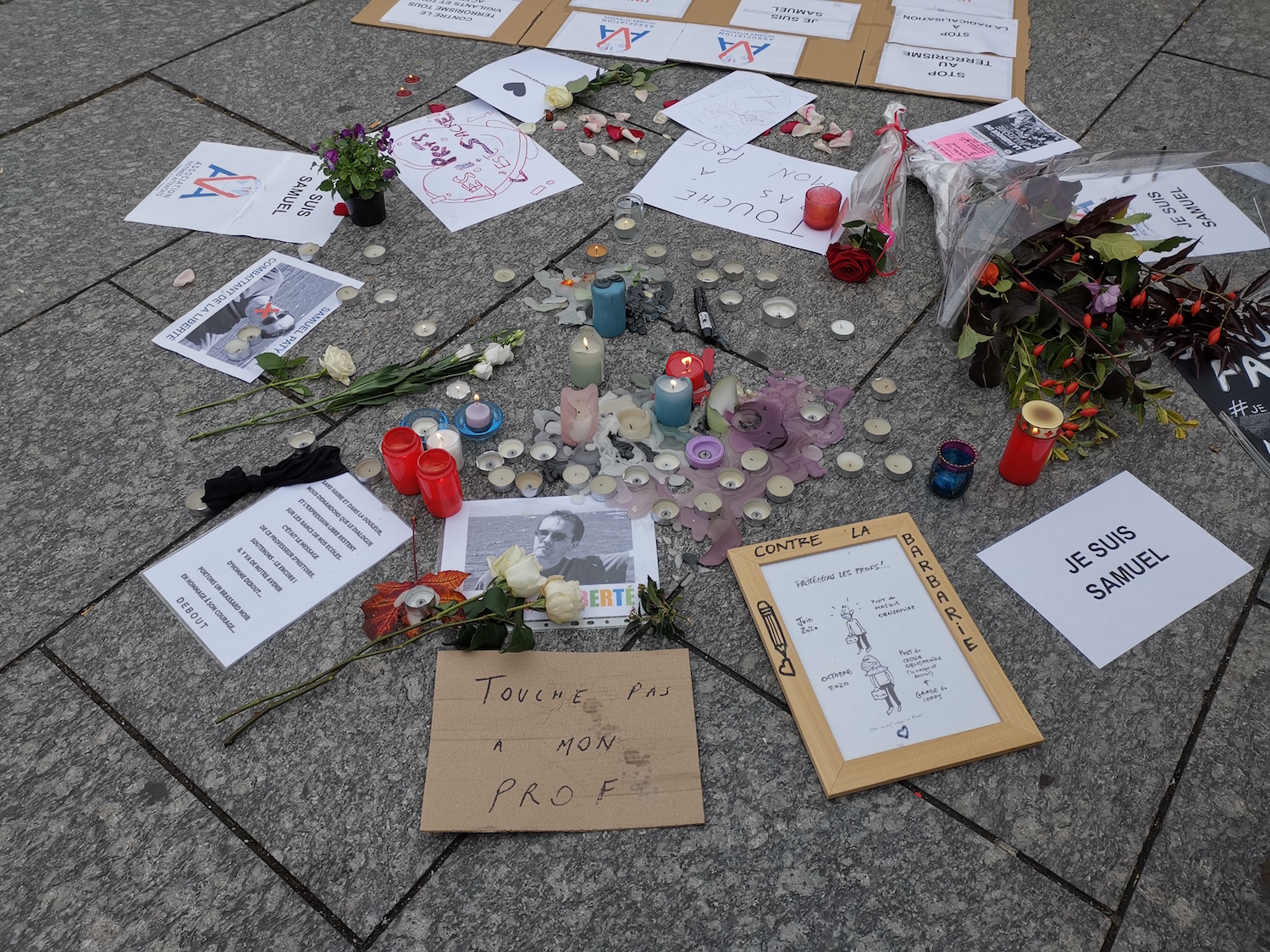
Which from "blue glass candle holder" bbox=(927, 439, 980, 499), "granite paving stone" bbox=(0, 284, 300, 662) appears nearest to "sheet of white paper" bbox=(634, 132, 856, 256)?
"blue glass candle holder" bbox=(927, 439, 980, 499)

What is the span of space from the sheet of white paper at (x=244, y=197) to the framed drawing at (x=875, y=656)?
1.49 meters

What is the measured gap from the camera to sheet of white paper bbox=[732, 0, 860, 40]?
279cm

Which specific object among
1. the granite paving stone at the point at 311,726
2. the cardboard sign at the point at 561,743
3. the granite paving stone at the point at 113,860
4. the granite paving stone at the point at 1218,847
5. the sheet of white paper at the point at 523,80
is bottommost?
the granite paving stone at the point at 113,860

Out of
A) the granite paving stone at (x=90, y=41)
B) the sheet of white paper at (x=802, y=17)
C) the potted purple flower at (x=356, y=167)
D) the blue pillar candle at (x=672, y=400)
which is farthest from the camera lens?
the sheet of white paper at (x=802, y=17)

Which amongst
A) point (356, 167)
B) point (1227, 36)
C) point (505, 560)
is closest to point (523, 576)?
point (505, 560)

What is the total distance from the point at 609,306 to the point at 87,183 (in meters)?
1.63

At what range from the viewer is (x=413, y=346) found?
1871mm

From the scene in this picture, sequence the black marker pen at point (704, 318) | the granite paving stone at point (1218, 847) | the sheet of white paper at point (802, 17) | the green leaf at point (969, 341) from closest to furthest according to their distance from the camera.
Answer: the granite paving stone at point (1218, 847) < the green leaf at point (969, 341) < the black marker pen at point (704, 318) < the sheet of white paper at point (802, 17)

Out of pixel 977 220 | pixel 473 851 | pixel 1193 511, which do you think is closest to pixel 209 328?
pixel 473 851

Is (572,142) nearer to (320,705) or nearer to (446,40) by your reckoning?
(446,40)

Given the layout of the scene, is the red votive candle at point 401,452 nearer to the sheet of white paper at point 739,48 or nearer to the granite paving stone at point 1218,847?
the granite paving stone at point 1218,847

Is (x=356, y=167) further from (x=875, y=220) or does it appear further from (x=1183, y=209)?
(x=1183, y=209)

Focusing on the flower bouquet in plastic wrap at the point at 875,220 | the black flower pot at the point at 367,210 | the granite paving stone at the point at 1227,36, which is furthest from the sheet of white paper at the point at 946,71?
the black flower pot at the point at 367,210

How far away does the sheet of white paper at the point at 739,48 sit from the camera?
8.73ft
